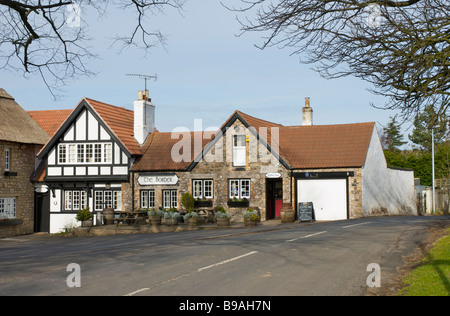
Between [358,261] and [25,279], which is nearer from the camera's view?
[25,279]

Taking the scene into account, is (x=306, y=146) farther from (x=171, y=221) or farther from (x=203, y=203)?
(x=171, y=221)

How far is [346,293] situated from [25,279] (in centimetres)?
688

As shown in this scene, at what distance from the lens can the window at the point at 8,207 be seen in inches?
1366

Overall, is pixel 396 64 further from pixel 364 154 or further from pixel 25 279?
pixel 364 154

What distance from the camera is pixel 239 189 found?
34.0 m

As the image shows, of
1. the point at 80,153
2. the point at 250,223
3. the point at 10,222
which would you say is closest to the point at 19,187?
the point at 10,222

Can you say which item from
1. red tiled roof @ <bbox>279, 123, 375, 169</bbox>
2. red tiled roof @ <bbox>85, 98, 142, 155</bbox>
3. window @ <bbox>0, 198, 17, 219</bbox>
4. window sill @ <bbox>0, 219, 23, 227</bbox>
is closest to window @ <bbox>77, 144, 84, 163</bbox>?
red tiled roof @ <bbox>85, 98, 142, 155</bbox>

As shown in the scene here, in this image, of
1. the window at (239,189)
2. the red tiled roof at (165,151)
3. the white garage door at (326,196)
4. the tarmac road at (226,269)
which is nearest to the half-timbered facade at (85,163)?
the red tiled roof at (165,151)

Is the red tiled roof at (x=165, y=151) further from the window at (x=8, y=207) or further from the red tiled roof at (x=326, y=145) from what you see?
the window at (x=8, y=207)

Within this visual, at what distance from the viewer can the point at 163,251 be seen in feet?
50.7

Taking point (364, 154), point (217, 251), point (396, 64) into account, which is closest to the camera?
point (396, 64)

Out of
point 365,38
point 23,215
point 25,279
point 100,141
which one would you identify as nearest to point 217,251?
point 25,279

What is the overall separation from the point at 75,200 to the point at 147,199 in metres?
5.41

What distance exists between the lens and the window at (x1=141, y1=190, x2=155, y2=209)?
3575 centimetres
